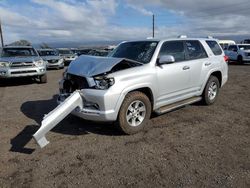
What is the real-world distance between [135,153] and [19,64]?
27.7ft

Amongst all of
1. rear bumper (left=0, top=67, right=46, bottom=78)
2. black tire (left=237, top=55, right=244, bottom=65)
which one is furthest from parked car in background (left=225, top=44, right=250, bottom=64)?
rear bumper (left=0, top=67, right=46, bottom=78)

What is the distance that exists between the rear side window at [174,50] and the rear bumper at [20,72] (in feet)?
23.6

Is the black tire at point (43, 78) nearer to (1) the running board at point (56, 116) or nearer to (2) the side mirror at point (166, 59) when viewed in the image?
(1) the running board at point (56, 116)

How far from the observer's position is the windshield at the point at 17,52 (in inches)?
479

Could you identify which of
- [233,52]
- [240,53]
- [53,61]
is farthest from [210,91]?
[233,52]

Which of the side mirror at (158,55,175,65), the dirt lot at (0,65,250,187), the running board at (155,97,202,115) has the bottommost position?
the dirt lot at (0,65,250,187)

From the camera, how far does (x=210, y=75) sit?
714cm

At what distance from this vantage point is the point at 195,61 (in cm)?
651

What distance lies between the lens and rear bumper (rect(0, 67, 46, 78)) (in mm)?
11055

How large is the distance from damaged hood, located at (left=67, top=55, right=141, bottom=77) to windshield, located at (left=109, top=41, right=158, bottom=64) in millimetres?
384

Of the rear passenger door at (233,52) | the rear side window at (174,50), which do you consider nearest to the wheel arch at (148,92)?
the rear side window at (174,50)

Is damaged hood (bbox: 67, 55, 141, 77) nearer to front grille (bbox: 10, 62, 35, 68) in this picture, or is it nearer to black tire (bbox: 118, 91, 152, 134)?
black tire (bbox: 118, 91, 152, 134)

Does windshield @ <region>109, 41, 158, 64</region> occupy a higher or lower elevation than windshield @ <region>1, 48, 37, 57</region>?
higher

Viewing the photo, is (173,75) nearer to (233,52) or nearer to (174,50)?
(174,50)
